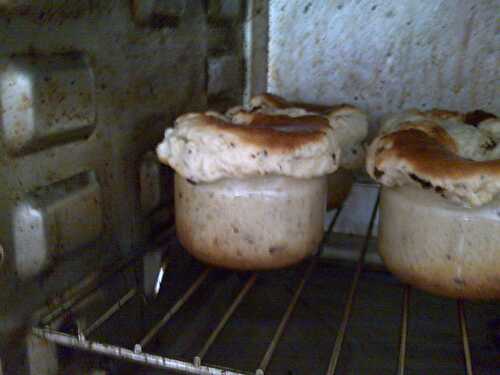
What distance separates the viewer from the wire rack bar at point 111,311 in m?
0.68

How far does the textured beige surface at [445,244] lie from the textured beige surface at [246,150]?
13cm

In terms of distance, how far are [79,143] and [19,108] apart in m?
0.12

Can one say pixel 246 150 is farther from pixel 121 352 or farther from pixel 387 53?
pixel 387 53

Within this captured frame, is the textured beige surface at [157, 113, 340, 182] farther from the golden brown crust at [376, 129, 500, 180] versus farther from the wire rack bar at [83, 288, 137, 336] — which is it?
the wire rack bar at [83, 288, 137, 336]

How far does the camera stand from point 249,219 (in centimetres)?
76

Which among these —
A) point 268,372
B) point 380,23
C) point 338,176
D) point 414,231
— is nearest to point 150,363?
point 268,372

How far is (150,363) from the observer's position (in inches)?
24.6

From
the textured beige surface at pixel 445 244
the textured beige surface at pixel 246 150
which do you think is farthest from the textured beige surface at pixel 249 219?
the textured beige surface at pixel 445 244

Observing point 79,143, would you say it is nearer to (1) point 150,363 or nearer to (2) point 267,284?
(1) point 150,363

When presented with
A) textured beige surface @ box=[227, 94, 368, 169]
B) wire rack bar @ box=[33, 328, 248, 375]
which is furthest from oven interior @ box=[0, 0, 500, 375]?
textured beige surface @ box=[227, 94, 368, 169]

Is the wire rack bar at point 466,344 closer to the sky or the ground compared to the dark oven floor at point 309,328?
closer to the sky

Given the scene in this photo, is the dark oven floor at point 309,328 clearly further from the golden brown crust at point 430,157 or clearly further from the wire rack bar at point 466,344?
the golden brown crust at point 430,157

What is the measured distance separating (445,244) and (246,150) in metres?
0.29

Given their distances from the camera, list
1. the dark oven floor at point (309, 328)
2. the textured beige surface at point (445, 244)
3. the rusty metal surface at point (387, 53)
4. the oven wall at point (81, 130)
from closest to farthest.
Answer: the oven wall at point (81, 130) < the textured beige surface at point (445, 244) < the dark oven floor at point (309, 328) < the rusty metal surface at point (387, 53)
